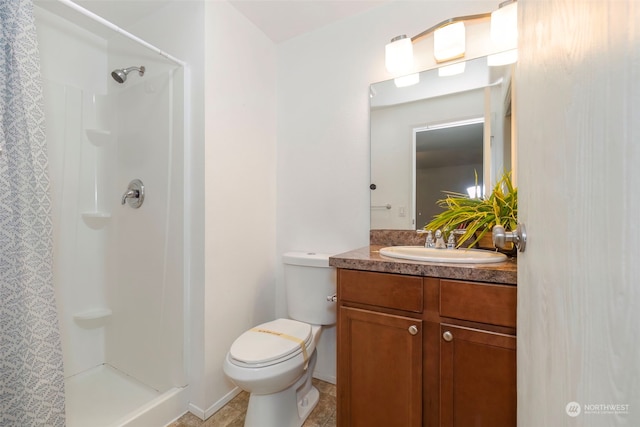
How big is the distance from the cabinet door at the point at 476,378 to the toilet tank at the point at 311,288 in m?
0.72

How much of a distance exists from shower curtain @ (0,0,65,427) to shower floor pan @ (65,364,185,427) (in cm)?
37

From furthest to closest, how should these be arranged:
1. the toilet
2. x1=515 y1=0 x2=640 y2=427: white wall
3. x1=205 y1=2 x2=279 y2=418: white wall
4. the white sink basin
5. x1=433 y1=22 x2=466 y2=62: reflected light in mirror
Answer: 1. x1=205 y1=2 x2=279 y2=418: white wall
2. x1=433 y1=22 x2=466 y2=62: reflected light in mirror
3. the toilet
4. the white sink basin
5. x1=515 y1=0 x2=640 y2=427: white wall

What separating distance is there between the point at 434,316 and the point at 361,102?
1.24m

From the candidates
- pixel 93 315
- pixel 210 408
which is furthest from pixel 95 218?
pixel 210 408

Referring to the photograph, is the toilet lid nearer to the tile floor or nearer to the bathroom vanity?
the bathroom vanity

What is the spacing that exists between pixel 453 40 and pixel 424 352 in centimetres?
143

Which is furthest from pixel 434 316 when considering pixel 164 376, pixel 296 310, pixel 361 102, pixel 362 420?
pixel 164 376

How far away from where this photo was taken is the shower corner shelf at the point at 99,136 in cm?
182

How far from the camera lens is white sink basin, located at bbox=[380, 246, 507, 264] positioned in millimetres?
1006

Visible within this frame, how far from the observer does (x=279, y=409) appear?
51.0 inches

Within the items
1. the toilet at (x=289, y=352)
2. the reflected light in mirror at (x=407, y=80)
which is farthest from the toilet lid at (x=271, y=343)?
the reflected light in mirror at (x=407, y=80)

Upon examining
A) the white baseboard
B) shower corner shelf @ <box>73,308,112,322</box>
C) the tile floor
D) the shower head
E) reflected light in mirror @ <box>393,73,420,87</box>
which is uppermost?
the shower head

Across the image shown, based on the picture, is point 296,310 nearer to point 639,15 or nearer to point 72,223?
point 72,223

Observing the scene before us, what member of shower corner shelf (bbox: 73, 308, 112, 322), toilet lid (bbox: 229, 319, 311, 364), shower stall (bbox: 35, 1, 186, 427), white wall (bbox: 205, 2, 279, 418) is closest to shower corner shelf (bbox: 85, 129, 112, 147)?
shower stall (bbox: 35, 1, 186, 427)
